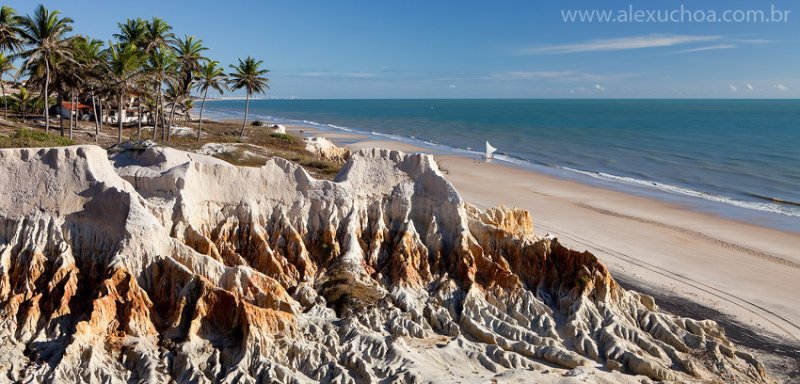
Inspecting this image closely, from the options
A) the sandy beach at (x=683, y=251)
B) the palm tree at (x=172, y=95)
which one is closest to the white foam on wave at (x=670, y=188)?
the sandy beach at (x=683, y=251)

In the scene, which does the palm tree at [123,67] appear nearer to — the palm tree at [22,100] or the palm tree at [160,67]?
the palm tree at [160,67]

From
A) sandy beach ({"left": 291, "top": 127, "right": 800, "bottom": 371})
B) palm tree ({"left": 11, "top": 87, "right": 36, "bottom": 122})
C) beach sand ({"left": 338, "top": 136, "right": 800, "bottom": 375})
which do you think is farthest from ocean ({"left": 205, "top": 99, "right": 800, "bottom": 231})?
palm tree ({"left": 11, "top": 87, "right": 36, "bottom": 122})

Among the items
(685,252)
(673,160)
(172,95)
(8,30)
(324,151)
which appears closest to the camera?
(685,252)

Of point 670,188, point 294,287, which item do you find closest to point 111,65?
point 294,287

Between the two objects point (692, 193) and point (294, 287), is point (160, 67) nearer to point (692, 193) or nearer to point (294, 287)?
point (294, 287)

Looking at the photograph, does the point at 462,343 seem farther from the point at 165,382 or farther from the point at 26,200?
the point at 26,200

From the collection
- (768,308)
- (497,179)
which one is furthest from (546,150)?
(768,308)
